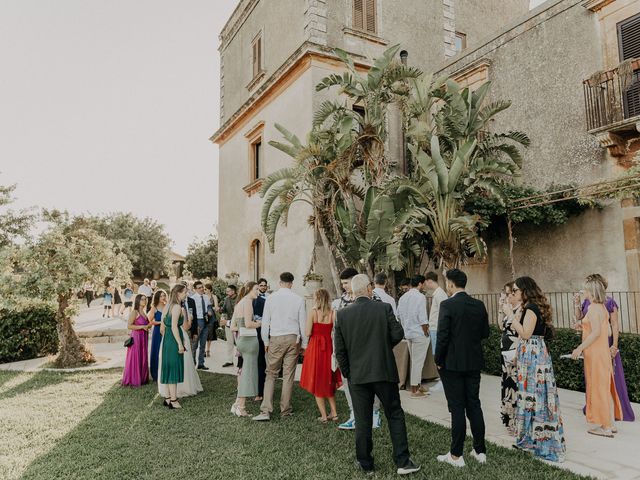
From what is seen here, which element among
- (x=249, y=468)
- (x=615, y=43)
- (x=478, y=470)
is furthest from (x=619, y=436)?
(x=615, y=43)

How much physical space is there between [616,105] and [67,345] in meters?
13.8

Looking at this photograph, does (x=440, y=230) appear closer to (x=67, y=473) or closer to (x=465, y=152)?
(x=465, y=152)

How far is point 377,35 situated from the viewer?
51.0ft

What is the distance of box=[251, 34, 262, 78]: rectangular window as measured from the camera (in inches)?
714

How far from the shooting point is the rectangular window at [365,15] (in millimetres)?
15317

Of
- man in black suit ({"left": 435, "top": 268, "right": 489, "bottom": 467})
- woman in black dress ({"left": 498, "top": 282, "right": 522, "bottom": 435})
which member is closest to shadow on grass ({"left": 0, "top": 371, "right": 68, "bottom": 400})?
man in black suit ({"left": 435, "top": 268, "right": 489, "bottom": 467})

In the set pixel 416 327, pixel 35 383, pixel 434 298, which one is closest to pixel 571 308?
pixel 434 298

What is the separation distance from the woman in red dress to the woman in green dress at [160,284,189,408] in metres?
2.33

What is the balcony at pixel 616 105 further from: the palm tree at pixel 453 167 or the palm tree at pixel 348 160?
the palm tree at pixel 348 160

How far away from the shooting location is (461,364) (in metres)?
4.75

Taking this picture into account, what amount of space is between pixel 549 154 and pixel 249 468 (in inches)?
411

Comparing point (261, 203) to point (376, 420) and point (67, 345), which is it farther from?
point (376, 420)

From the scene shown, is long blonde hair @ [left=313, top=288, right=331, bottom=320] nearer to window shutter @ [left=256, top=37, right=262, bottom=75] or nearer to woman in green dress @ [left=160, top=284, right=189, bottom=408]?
woman in green dress @ [left=160, top=284, right=189, bottom=408]

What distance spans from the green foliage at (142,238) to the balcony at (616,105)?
39.7 meters
